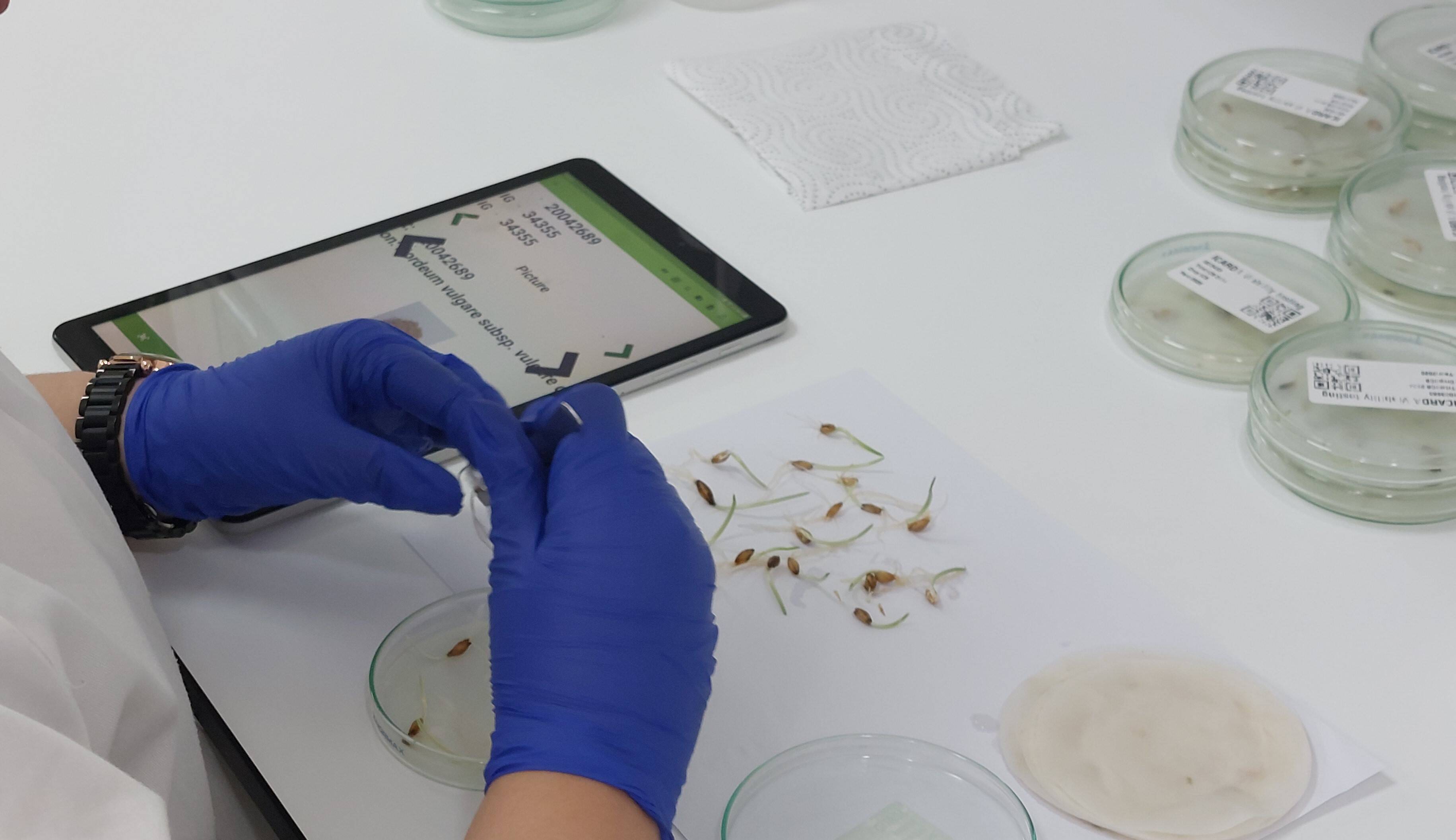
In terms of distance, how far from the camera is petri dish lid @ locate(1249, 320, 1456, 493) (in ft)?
2.88

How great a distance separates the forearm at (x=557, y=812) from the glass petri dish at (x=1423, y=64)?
1.04 m

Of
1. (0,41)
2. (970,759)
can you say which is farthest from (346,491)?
(0,41)

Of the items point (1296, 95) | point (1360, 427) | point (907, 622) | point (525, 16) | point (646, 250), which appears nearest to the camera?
point (907, 622)

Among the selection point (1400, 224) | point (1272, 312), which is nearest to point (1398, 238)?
point (1400, 224)

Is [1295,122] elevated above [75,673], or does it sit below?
below

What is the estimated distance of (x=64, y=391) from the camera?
89 centimetres

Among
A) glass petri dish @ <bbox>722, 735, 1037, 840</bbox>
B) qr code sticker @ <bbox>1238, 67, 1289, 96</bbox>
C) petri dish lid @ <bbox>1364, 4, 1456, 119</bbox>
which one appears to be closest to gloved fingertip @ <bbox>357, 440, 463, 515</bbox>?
glass petri dish @ <bbox>722, 735, 1037, 840</bbox>

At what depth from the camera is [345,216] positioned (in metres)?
1.18

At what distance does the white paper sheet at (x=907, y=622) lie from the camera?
734 mm

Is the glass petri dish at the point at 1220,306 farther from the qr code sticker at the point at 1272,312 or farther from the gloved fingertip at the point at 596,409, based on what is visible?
the gloved fingertip at the point at 596,409

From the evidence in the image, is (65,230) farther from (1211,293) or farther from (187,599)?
(1211,293)

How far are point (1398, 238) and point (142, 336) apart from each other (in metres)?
1.05

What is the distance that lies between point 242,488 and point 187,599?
79mm

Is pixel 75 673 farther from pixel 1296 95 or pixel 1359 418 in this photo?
pixel 1296 95
